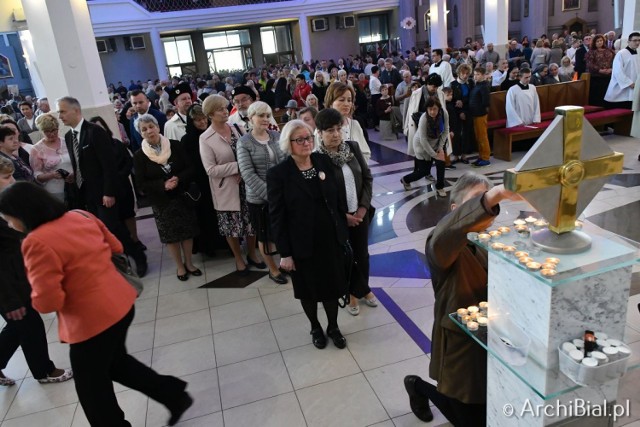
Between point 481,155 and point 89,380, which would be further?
point 481,155

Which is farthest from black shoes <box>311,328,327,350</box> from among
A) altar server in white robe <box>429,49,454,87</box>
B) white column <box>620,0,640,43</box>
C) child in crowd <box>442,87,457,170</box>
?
white column <box>620,0,640,43</box>

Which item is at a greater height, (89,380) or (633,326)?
(89,380)

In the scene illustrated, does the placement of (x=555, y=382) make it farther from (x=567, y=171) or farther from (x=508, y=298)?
(x=567, y=171)

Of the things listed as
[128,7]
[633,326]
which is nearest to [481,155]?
[633,326]

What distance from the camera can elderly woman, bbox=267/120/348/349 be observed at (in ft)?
9.80

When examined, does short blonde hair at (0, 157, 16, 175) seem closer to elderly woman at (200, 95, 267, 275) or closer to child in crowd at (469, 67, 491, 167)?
elderly woman at (200, 95, 267, 275)

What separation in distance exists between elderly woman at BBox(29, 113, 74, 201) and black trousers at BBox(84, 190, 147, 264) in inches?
13.2

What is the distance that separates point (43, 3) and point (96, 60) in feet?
3.04

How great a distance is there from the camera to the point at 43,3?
636cm

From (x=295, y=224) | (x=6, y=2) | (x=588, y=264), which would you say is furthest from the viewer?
(x=6, y=2)

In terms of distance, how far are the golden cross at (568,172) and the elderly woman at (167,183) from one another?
3805mm

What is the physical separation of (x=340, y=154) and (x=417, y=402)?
1640 millimetres

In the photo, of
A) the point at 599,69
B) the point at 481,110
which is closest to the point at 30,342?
the point at 481,110

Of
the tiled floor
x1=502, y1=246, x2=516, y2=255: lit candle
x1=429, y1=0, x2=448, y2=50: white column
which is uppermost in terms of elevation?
x1=429, y1=0, x2=448, y2=50: white column
